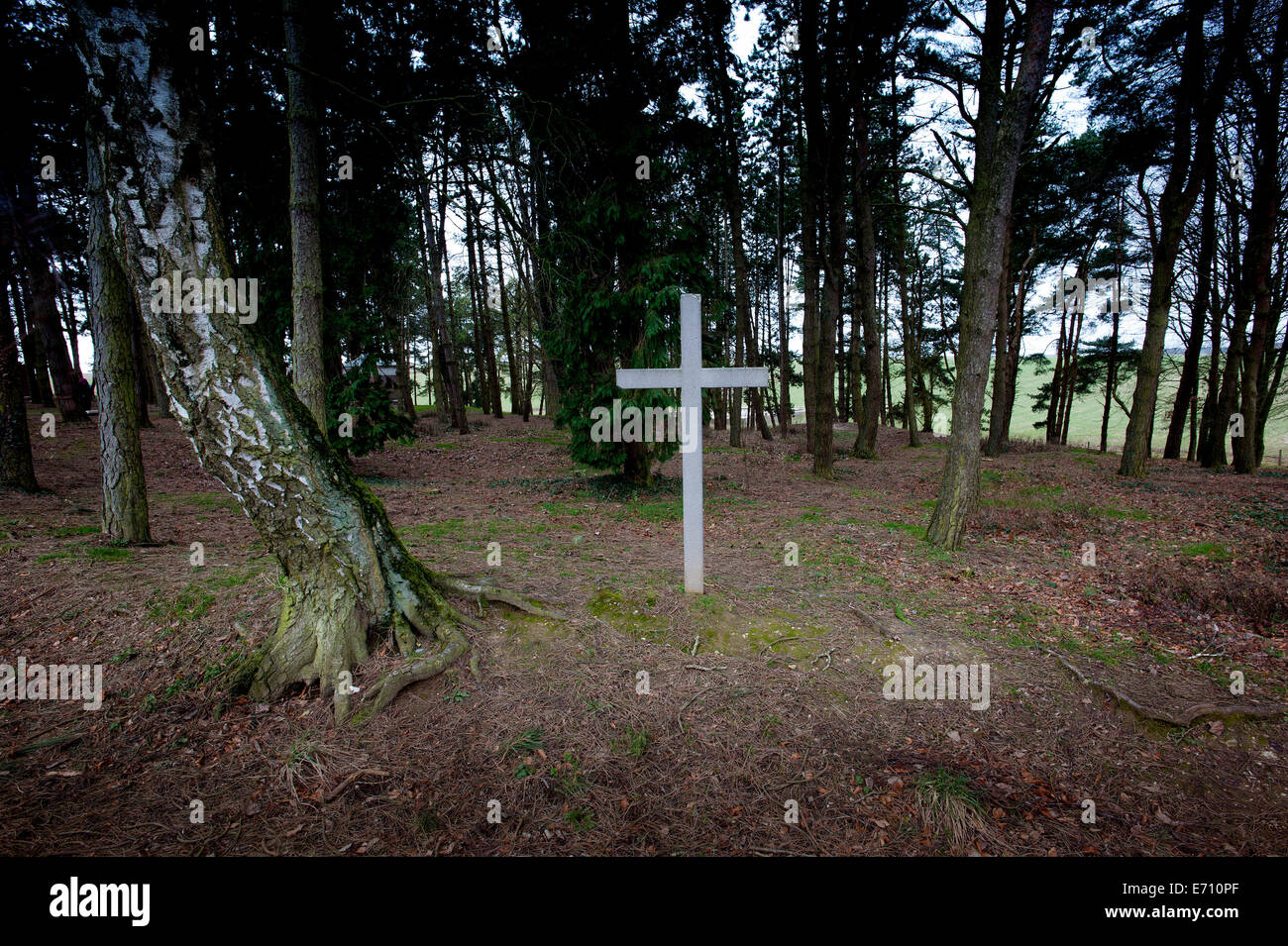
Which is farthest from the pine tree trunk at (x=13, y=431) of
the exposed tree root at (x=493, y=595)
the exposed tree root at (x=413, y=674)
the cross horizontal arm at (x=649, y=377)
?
the cross horizontal arm at (x=649, y=377)

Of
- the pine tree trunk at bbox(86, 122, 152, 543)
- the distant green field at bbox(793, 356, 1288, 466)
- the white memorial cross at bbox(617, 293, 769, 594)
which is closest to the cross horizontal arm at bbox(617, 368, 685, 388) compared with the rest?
the white memorial cross at bbox(617, 293, 769, 594)

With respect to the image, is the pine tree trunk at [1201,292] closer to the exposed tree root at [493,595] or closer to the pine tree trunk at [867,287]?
the pine tree trunk at [867,287]

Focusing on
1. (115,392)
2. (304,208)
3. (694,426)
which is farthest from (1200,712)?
(304,208)

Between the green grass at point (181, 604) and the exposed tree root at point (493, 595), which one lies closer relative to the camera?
the green grass at point (181, 604)

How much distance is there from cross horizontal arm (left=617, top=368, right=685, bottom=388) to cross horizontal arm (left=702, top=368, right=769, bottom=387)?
0.31 m

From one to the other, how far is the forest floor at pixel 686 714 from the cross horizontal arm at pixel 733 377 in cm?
219

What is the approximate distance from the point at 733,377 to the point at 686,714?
3.28m

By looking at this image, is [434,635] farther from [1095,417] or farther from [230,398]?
[1095,417]

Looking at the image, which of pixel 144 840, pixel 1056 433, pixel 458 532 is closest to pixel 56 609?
pixel 144 840

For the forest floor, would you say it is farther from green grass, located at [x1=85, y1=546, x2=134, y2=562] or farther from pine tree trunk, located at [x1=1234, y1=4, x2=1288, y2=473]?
pine tree trunk, located at [x1=1234, y1=4, x2=1288, y2=473]

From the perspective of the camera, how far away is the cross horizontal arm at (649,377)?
18.7ft

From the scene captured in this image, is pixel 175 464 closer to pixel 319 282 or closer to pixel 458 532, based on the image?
pixel 319 282

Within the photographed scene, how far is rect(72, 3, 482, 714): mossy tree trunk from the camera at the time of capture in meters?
3.82

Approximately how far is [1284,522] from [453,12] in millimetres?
15713
